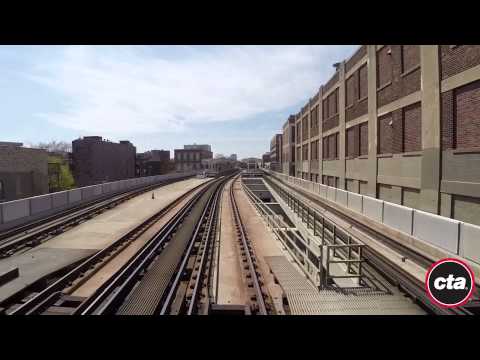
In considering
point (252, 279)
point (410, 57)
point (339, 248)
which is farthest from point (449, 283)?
point (410, 57)

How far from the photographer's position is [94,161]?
56375mm

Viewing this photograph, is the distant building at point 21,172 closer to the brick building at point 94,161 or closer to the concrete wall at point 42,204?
the concrete wall at point 42,204

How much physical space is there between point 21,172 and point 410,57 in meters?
43.5

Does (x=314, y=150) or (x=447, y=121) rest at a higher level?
(x=314, y=150)

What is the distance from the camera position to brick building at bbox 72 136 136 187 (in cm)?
5588

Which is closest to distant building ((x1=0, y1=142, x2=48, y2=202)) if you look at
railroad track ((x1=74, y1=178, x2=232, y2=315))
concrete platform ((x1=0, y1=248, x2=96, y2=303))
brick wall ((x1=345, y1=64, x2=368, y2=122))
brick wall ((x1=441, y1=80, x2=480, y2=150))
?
concrete platform ((x1=0, y1=248, x2=96, y2=303))

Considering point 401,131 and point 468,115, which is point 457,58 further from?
point 401,131

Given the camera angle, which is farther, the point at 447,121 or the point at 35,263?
the point at 447,121

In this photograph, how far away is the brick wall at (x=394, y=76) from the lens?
574 inches
